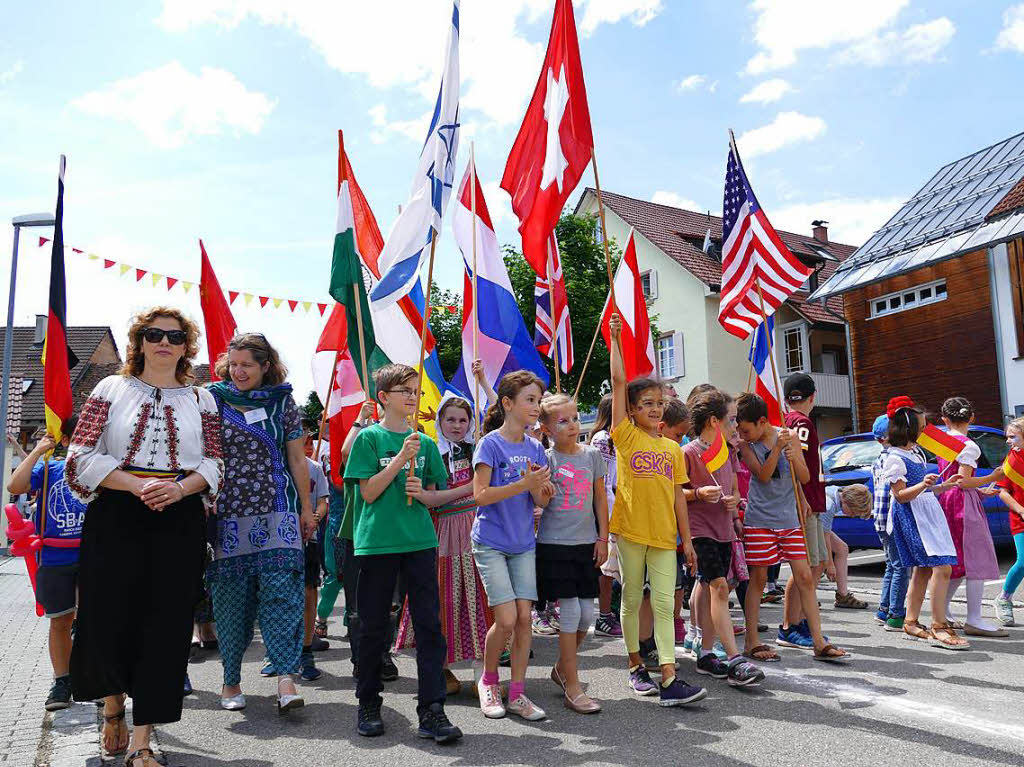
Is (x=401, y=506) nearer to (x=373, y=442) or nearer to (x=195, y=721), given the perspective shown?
(x=373, y=442)

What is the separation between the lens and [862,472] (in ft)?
34.2

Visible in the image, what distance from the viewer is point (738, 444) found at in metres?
5.84

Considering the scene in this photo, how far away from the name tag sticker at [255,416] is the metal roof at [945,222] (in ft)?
67.8

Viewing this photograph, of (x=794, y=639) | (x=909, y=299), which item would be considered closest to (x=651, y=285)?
(x=909, y=299)

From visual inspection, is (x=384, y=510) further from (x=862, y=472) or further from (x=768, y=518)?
(x=862, y=472)

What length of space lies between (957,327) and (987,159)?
5.99 m

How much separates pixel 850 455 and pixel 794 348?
69.6 feet

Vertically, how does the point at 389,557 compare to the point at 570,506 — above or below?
below

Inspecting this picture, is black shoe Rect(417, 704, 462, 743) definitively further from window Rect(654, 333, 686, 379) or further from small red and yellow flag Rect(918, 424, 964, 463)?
window Rect(654, 333, 686, 379)

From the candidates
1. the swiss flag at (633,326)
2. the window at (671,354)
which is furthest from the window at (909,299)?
the swiss flag at (633,326)

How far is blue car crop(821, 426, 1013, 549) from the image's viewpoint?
1041 cm

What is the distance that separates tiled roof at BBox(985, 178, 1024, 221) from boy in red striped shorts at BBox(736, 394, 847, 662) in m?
18.9

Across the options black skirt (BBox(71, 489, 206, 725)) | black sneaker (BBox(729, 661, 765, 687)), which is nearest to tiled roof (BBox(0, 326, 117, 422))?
black skirt (BBox(71, 489, 206, 725))

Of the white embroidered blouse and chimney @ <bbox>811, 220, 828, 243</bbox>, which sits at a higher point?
chimney @ <bbox>811, 220, 828, 243</bbox>
